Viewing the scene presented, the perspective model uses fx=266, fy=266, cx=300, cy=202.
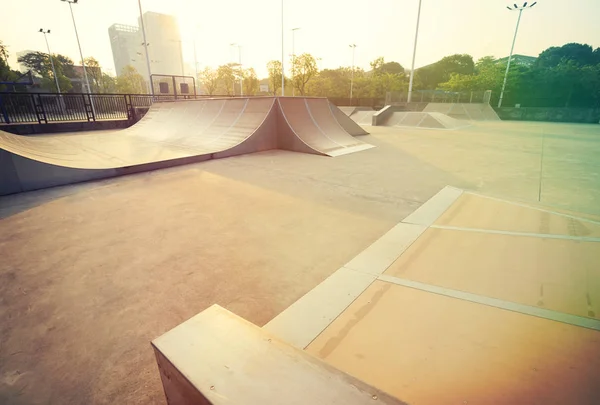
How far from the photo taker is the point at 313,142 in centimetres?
877

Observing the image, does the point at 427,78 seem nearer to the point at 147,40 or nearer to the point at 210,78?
the point at 210,78

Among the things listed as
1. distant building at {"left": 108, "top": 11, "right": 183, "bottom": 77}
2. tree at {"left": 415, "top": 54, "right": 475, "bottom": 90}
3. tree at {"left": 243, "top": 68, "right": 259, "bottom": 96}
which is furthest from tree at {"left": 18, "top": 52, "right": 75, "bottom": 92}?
distant building at {"left": 108, "top": 11, "right": 183, "bottom": 77}

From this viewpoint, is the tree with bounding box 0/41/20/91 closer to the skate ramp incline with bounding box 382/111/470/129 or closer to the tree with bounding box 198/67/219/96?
the tree with bounding box 198/67/219/96

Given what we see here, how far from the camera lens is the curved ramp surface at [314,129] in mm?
8587

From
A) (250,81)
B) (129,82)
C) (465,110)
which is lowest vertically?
(465,110)

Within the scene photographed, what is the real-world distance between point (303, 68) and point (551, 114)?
3107cm

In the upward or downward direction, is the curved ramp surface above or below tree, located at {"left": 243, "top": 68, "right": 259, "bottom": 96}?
below

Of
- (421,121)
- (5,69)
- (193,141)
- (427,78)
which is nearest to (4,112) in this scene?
(193,141)

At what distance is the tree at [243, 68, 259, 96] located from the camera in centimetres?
5291

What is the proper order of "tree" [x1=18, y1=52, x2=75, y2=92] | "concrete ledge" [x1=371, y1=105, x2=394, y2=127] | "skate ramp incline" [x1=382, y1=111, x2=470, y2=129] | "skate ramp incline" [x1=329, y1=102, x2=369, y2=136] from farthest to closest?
1. "tree" [x1=18, y1=52, x2=75, y2=92]
2. "concrete ledge" [x1=371, y1=105, x2=394, y2=127]
3. "skate ramp incline" [x1=382, y1=111, x2=470, y2=129]
4. "skate ramp incline" [x1=329, y1=102, x2=369, y2=136]

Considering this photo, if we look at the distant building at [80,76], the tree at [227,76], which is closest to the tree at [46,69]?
the distant building at [80,76]

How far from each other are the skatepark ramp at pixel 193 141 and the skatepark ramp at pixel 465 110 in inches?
726

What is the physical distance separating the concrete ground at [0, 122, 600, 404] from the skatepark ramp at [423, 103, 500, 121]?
2061 cm

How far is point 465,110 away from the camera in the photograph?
2436cm
